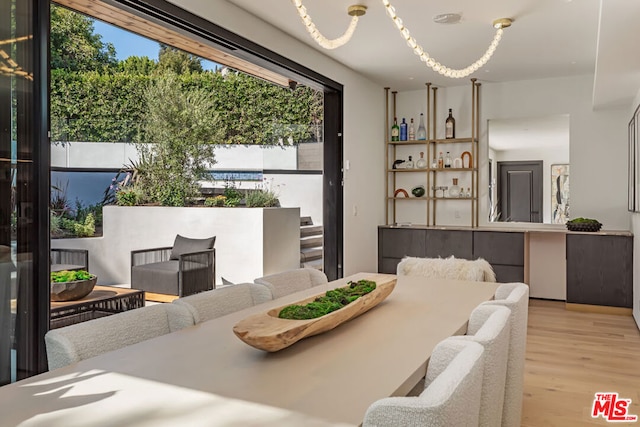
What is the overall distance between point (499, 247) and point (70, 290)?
446 centimetres

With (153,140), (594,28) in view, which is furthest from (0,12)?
(153,140)

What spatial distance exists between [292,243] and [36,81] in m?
5.11

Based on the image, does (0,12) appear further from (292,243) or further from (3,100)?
(292,243)

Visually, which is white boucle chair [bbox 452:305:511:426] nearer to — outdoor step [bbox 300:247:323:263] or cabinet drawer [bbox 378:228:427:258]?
cabinet drawer [bbox 378:228:427:258]

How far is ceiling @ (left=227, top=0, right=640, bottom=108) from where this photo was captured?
12.3 feet

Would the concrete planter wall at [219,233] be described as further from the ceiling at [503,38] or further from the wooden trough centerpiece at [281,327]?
the wooden trough centerpiece at [281,327]

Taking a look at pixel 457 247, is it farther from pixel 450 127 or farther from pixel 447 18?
pixel 447 18

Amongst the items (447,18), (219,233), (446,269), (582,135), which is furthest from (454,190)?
(219,233)

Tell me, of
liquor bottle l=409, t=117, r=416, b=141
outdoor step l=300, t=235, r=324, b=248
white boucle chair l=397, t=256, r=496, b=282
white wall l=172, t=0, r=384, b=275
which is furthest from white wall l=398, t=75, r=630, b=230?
white boucle chair l=397, t=256, r=496, b=282

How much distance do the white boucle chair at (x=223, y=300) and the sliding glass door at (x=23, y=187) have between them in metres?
0.93

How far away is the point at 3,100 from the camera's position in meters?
2.36

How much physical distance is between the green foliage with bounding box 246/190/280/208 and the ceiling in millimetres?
2212

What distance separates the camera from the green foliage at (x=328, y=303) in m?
1.80

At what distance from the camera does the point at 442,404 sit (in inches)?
36.5
